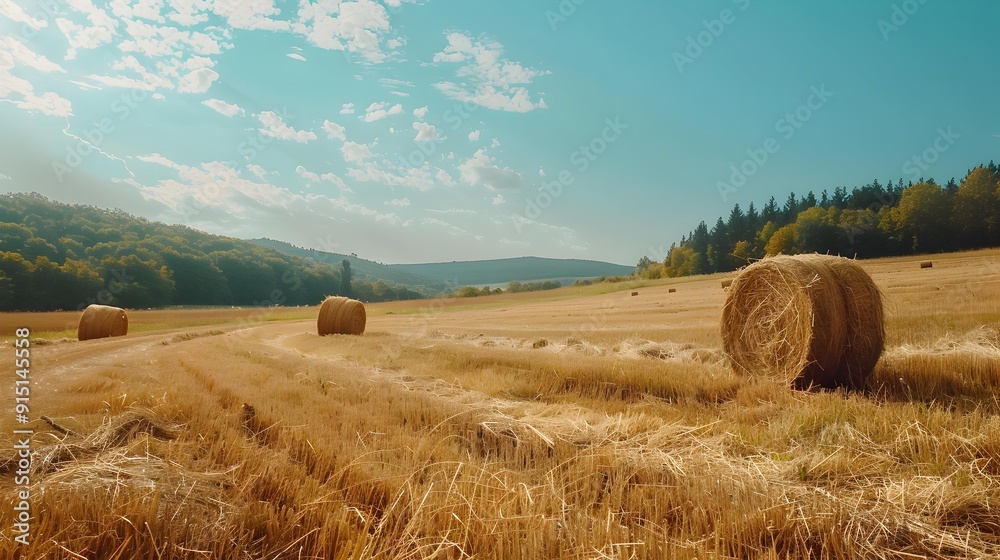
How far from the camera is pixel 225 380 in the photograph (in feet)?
20.2

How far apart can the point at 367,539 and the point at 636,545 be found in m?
1.29

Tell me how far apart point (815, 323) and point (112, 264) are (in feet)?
57.7

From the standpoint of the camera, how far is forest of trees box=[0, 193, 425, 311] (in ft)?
30.8

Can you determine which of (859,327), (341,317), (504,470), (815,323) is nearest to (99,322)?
(341,317)

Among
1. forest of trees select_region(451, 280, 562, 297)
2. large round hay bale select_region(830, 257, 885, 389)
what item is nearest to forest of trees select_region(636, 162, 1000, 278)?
forest of trees select_region(451, 280, 562, 297)

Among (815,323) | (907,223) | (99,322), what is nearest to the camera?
(815,323)

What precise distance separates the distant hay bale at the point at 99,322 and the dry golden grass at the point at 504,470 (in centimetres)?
1593

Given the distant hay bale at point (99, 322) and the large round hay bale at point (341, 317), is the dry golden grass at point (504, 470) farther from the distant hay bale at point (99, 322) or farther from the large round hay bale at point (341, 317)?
the distant hay bale at point (99, 322)

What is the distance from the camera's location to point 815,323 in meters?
6.92

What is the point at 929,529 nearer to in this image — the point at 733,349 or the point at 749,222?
the point at 733,349

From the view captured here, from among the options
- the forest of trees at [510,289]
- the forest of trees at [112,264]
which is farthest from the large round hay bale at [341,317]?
the forest of trees at [510,289]

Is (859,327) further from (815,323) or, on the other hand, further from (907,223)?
(907,223)

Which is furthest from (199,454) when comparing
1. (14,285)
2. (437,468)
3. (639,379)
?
(14,285)

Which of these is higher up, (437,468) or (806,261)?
(806,261)
